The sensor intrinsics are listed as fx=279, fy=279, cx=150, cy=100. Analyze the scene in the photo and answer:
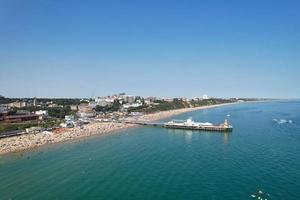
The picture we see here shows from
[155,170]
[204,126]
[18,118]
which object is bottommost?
[155,170]

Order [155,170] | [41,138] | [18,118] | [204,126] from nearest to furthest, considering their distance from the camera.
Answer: [155,170] < [41,138] < [204,126] < [18,118]

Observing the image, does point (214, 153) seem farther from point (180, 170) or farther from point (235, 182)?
point (235, 182)

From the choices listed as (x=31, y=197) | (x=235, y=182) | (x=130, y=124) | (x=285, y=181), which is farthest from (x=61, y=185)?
(x=130, y=124)

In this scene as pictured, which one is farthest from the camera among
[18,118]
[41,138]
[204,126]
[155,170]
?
[18,118]

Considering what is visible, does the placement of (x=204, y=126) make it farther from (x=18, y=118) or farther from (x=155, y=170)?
(x=18, y=118)

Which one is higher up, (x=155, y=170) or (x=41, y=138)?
(x=41, y=138)

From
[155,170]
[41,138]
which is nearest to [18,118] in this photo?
[41,138]

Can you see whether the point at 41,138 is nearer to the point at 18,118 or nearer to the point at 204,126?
the point at 18,118

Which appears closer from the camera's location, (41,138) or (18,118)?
(41,138)
